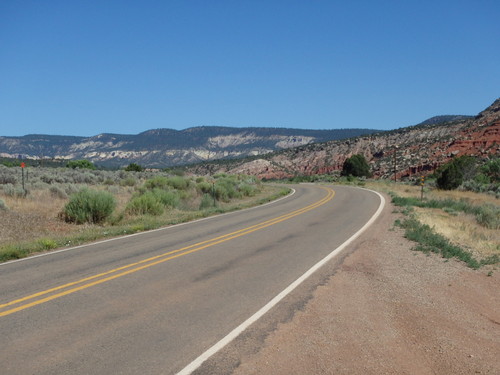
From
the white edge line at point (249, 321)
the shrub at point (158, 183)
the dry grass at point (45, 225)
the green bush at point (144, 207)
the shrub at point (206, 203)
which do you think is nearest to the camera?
the white edge line at point (249, 321)

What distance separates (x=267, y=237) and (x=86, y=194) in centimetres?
756

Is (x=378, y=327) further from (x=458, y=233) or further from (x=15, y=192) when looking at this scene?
(x=15, y=192)

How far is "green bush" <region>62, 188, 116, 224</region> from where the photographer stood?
52.3 feet

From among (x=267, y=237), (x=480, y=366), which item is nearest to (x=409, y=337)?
(x=480, y=366)

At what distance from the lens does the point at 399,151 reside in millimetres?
96875

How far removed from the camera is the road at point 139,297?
4.72m

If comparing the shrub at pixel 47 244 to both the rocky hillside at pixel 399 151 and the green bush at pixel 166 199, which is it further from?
the rocky hillside at pixel 399 151

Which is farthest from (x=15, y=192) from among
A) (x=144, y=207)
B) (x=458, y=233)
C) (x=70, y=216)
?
(x=458, y=233)

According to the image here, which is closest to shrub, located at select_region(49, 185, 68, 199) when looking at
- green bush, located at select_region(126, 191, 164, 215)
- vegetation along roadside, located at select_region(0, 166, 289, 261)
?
vegetation along roadside, located at select_region(0, 166, 289, 261)

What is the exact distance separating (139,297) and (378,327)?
352 centimetres

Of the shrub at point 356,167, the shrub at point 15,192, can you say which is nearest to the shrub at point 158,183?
the shrub at point 15,192

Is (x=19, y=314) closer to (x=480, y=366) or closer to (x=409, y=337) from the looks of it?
(x=409, y=337)

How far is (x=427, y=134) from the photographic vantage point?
358ft

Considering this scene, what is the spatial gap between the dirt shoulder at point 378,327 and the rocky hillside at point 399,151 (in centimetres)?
7160
